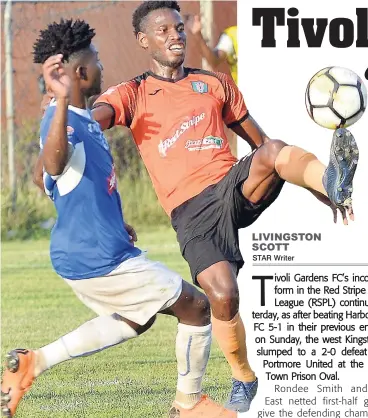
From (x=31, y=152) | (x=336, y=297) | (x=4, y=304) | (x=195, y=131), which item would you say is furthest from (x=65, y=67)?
(x=31, y=152)

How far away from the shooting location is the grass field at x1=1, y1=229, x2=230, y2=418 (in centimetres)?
601

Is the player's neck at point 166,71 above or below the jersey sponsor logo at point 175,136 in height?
above

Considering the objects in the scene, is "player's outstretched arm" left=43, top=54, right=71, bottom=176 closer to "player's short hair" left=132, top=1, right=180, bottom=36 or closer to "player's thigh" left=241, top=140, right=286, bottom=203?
"player's thigh" left=241, top=140, right=286, bottom=203

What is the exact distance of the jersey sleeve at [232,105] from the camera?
6.37 metres

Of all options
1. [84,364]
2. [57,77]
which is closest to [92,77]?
[57,77]

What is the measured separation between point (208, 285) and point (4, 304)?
11.5ft

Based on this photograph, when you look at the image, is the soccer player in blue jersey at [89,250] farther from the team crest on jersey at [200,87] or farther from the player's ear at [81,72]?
the team crest on jersey at [200,87]

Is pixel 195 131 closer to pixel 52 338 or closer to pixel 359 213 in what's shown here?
pixel 359 213

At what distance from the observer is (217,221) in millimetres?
5980

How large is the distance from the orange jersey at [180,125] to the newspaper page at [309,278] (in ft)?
1.99

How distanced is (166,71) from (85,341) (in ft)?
5.26

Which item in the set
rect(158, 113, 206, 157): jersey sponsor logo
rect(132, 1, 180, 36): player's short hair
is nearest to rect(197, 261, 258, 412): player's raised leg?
rect(158, 113, 206, 157): jersey sponsor logo

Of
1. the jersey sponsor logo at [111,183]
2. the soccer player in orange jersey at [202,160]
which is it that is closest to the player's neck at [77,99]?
the jersey sponsor logo at [111,183]

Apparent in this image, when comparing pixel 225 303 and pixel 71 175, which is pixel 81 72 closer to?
pixel 71 175
